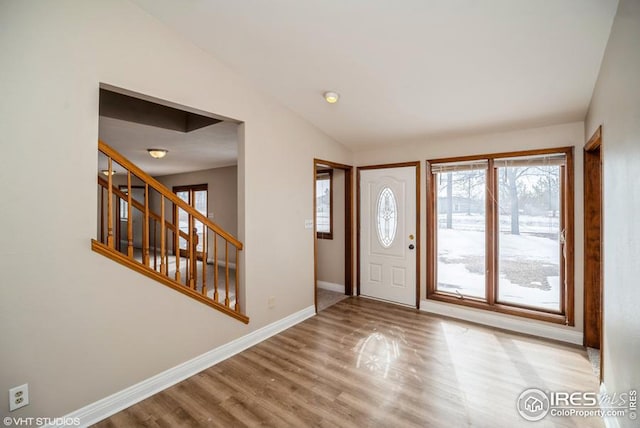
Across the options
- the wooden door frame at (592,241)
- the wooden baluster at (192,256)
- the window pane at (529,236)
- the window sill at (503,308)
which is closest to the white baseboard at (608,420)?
the wooden door frame at (592,241)

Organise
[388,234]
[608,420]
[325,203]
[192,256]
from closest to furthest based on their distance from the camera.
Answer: [608,420] < [192,256] < [388,234] < [325,203]

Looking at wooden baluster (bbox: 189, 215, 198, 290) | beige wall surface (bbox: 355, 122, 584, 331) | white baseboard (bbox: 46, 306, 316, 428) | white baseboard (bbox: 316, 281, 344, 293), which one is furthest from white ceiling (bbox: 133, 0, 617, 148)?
white baseboard (bbox: 316, 281, 344, 293)

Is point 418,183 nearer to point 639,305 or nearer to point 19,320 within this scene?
point 639,305

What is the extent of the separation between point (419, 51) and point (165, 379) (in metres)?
3.31

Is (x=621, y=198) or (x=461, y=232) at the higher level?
(x=621, y=198)

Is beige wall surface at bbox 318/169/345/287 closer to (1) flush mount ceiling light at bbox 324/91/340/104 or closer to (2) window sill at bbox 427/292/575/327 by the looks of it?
(2) window sill at bbox 427/292/575/327

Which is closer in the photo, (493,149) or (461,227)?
(493,149)

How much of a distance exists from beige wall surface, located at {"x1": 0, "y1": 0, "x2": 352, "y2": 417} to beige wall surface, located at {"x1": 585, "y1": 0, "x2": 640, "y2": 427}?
111 inches

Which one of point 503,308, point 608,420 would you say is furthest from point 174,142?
point 608,420

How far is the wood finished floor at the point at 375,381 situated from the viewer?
2.01m

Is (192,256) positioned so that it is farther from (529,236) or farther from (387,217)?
(529,236)

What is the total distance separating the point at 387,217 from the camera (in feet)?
14.3

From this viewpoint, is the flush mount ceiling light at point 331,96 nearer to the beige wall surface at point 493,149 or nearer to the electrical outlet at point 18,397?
the beige wall surface at point 493,149

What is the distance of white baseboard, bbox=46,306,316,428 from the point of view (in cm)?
200
